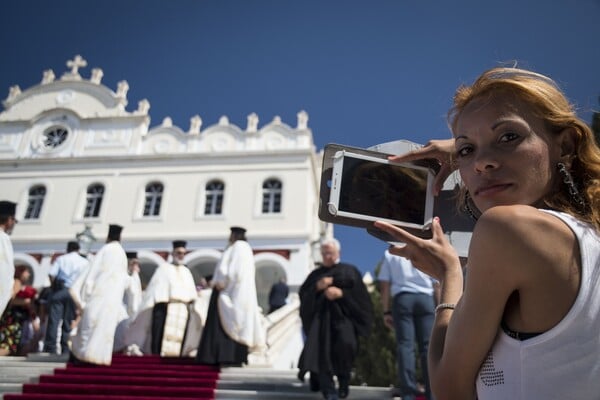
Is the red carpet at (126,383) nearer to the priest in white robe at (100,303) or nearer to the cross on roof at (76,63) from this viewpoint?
the priest in white robe at (100,303)

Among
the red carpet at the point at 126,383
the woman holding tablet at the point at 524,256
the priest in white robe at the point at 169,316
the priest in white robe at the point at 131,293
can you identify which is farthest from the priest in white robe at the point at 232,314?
the woman holding tablet at the point at 524,256

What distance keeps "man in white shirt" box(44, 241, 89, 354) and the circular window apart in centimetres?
1802

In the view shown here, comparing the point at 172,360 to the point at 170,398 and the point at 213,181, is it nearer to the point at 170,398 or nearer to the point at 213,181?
the point at 170,398

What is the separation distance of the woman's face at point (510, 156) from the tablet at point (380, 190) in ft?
1.09

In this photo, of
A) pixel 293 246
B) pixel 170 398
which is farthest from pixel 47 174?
pixel 170 398

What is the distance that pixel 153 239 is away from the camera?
69.6 ft

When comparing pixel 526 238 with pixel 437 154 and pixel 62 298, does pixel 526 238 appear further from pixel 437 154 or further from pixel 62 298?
pixel 62 298

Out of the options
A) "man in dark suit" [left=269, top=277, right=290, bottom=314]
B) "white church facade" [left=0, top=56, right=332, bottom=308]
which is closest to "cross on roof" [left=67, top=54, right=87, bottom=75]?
"white church facade" [left=0, top=56, right=332, bottom=308]

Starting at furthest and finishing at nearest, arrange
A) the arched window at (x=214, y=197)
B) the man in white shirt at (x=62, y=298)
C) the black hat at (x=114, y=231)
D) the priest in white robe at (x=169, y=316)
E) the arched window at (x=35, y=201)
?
the arched window at (x=35, y=201)
the arched window at (x=214, y=197)
the man in white shirt at (x=62, y=298)
the priest in white robe at (x=169, y=316)
the black hat at (x=114, y=231)

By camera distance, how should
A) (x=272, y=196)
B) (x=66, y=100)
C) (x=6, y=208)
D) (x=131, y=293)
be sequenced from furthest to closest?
(x=66, y=100)
(x=272, y=196)
(x=131, y=293)
(x=6, y=208)

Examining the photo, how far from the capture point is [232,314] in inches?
255

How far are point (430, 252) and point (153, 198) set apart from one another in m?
22.8

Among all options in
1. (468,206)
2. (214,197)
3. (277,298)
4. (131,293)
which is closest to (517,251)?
(468,206)

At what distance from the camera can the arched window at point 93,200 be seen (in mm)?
22406
